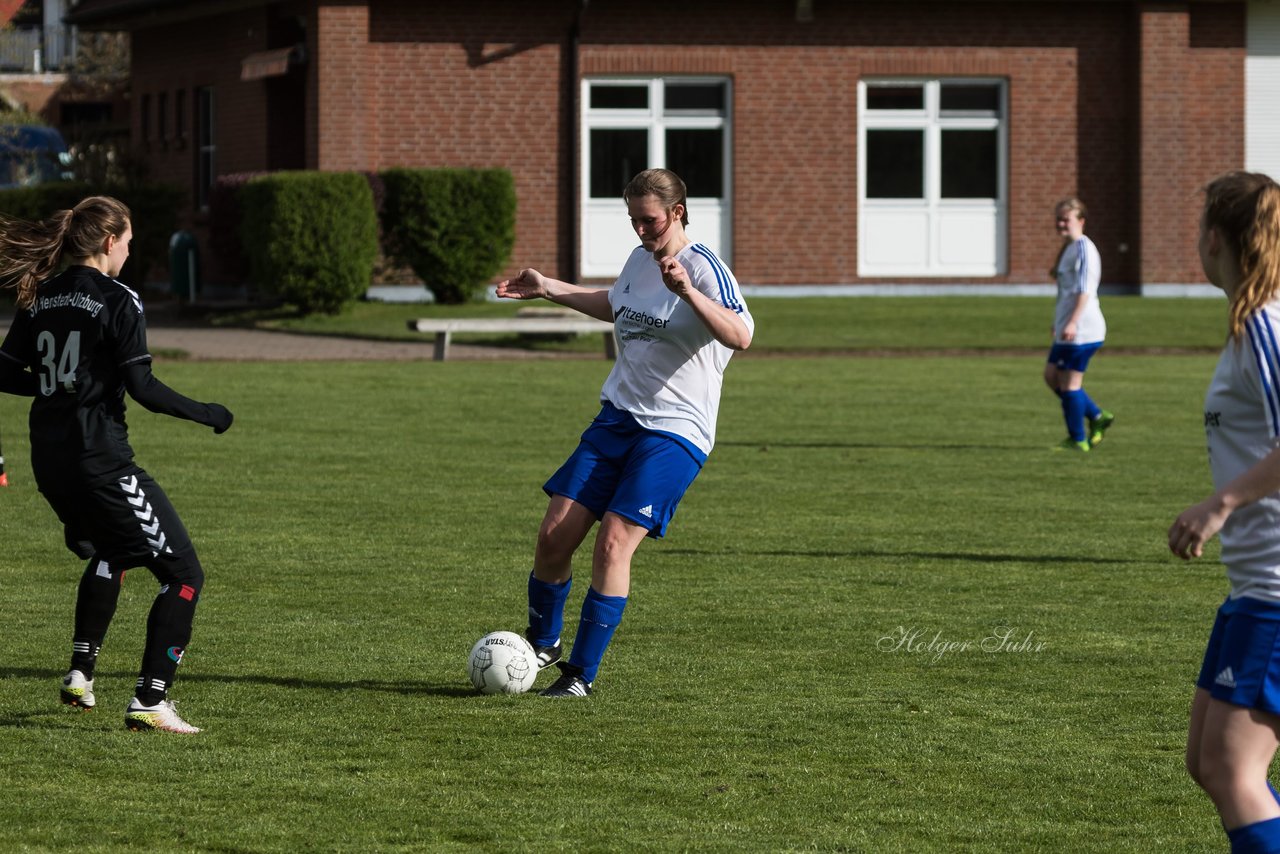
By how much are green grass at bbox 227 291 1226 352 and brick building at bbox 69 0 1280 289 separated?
209cm

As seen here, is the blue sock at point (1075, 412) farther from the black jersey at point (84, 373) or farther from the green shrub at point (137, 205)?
the green shrub at point (137, 205)

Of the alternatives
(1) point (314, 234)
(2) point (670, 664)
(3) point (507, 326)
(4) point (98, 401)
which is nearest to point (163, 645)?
(4) point (98, 401)

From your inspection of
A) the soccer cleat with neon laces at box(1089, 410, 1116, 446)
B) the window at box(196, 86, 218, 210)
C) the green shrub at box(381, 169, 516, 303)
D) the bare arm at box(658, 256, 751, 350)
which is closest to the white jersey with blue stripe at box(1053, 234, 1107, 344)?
the soccer cleat with neon laces at box(1089, 410, 1116, 446)

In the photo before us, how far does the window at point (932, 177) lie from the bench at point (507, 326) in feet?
30.0

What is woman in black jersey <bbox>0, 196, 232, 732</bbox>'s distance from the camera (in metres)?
6.38

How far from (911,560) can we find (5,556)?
4.63 metres

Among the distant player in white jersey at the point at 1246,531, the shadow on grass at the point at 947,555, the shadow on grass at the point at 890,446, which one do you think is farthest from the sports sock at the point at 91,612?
the shadow on grass at the point at 890,446

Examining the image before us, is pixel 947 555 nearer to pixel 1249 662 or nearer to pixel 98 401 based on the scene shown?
pixel 98 401

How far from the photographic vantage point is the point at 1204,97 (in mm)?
33938

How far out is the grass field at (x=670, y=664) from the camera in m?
5.71

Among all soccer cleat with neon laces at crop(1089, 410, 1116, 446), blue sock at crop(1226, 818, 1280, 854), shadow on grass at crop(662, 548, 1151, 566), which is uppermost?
soccer cleat with neon laces at crop(1089, 410, 1116, 446)

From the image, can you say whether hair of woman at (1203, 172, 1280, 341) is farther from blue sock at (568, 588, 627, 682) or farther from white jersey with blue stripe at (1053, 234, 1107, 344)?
white jersey with blue stripe at (1053, 234, 1107, 344)

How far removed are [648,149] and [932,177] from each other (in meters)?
4.84

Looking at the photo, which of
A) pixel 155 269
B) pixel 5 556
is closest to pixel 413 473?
pixel 5 556
